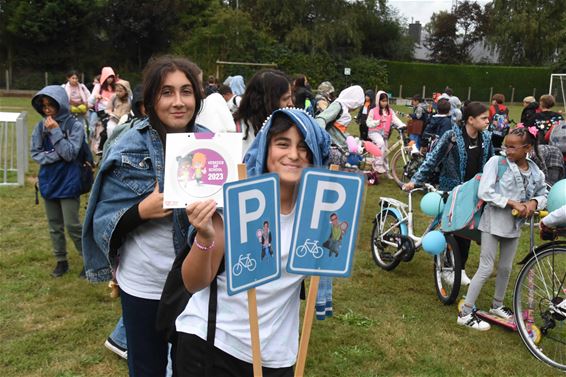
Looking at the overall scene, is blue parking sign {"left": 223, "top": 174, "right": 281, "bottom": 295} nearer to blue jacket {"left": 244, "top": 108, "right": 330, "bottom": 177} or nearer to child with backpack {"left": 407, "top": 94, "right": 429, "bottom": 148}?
blue jacket {"left": 244, "top": 108, "right": 330, "bottom": 177}

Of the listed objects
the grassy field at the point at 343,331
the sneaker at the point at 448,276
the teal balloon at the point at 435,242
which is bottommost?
the grassy field at the point at 343,331

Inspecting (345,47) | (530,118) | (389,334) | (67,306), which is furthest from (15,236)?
(345,47)

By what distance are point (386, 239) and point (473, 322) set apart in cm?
143

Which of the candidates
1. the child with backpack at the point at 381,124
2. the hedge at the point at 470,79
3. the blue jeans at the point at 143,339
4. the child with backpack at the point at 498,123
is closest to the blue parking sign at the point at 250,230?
the blue jeans at the point at 143,339

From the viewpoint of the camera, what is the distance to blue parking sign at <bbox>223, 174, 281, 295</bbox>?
5.26ft

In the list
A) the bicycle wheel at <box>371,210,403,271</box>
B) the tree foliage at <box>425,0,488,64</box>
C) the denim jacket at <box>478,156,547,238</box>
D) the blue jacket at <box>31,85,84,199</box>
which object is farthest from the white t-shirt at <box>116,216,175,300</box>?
the tree foliage at <box>425,0,488,64</box>

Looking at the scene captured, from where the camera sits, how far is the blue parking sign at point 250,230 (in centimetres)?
160

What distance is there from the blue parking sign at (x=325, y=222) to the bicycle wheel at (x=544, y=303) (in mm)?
2632

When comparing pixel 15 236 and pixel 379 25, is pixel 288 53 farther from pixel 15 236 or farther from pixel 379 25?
pixel 15 236

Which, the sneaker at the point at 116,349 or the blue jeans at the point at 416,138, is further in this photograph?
the blue jeans at the point at 416,138

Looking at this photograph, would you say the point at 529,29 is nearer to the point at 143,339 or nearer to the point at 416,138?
the point at 416,138

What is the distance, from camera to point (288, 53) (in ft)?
127

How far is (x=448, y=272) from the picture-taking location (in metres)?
4.99

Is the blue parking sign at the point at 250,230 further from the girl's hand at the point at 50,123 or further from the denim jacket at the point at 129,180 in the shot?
the girl's hand at the point at 50,123
